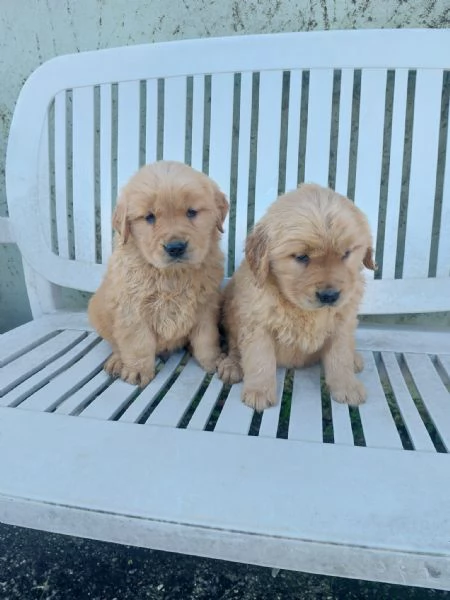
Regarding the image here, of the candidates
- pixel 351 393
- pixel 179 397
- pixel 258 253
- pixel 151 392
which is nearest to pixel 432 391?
pixel 351 393

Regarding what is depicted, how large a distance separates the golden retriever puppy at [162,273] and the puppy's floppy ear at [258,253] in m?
0.21

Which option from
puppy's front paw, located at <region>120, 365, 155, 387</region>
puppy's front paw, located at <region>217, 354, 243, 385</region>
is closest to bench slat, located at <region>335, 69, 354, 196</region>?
puppy's front paw, located at <region>217, 354, 243, 385</region>

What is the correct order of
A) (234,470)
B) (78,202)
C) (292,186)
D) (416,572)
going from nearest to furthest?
(416,572), (234,470), (292,186), (78,202)

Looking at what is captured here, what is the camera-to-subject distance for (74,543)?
2084mm

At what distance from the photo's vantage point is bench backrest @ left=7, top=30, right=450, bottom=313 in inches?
92.0

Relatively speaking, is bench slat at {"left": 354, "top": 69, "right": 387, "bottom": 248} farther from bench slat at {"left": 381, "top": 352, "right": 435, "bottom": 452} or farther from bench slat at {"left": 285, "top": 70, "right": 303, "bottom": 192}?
bench slat at {"left": 381, "top": 352, "right": 435, "bottom": 452}

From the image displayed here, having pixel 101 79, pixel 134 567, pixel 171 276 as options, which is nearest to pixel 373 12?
pixel 101 79

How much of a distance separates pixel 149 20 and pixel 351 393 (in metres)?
2.36

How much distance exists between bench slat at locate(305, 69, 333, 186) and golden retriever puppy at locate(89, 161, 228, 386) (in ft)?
2.02

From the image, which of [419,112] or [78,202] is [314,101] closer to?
[419,112]

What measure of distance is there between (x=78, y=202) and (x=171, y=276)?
951 millimetres

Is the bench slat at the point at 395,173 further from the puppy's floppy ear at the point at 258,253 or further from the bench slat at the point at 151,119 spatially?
the bench slat at the point at 151,119

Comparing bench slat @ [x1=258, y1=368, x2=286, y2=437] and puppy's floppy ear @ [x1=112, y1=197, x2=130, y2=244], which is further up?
puppy's floppy ear @ [x1=112, y1=197, x2=130, y2=244]

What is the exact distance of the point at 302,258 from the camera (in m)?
1.68
